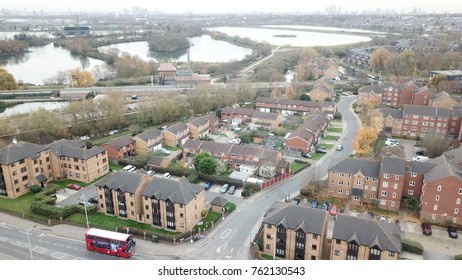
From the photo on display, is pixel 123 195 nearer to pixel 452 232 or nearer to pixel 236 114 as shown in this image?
pixel 452 232

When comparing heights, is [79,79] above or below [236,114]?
above

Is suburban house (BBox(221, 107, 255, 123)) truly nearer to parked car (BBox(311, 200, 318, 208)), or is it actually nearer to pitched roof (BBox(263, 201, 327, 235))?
parked car (BBox(311, 200, 318, 208))

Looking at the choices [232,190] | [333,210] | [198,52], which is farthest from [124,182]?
[198,52]

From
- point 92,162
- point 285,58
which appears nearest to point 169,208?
point 92,162

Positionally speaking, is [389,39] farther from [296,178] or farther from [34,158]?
[34,158]

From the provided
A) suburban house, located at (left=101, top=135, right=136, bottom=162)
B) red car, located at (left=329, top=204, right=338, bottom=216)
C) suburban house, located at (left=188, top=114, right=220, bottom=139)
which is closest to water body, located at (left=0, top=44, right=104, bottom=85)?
suburban house, located at (left=188, top=114, right=220, bottom=139)

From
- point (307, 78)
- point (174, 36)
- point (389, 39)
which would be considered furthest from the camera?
point (174, 36)

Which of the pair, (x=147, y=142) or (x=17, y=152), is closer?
(x=17, y=152)
